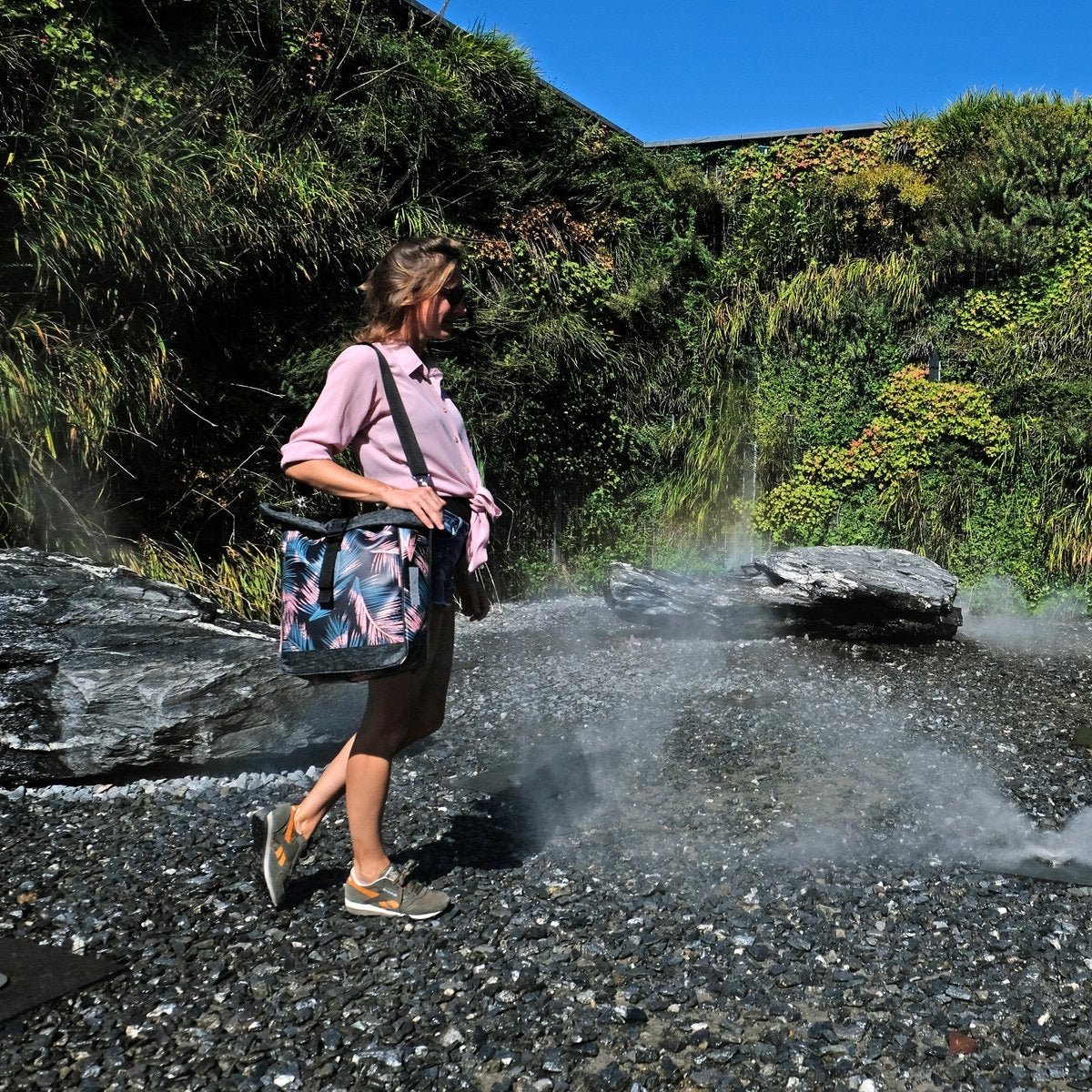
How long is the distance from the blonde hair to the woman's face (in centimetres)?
2

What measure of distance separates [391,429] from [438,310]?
1.09 ft

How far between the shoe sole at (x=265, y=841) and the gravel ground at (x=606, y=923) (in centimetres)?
9

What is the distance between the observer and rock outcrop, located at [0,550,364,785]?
342 cm

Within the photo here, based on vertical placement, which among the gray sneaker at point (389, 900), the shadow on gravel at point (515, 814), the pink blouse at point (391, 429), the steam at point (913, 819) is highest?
the pink blouse at point (391, 429)

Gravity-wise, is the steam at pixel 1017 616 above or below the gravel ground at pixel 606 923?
above

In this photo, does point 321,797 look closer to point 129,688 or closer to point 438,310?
point 438,310

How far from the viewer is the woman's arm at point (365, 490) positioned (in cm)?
216

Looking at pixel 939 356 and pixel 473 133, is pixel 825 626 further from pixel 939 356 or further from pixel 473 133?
pixel 473 133

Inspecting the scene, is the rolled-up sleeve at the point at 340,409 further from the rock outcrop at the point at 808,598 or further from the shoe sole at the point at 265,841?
the rock outcrop at the point at 808,598

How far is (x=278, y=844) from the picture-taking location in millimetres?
2424

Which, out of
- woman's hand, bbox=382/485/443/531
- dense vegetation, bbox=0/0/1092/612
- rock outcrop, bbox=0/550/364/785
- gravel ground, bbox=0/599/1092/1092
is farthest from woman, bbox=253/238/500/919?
dense vegetation, bbox=0/0/1092/612

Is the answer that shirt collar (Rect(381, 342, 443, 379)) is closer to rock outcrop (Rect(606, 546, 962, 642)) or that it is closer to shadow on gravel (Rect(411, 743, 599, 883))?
shadow on gravel (Rect(411, 743, 599, 883))

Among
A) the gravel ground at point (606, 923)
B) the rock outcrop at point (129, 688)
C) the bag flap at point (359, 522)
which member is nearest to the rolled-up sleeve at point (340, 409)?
the bag flap at point (359, 522)

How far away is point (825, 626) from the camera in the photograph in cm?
643
